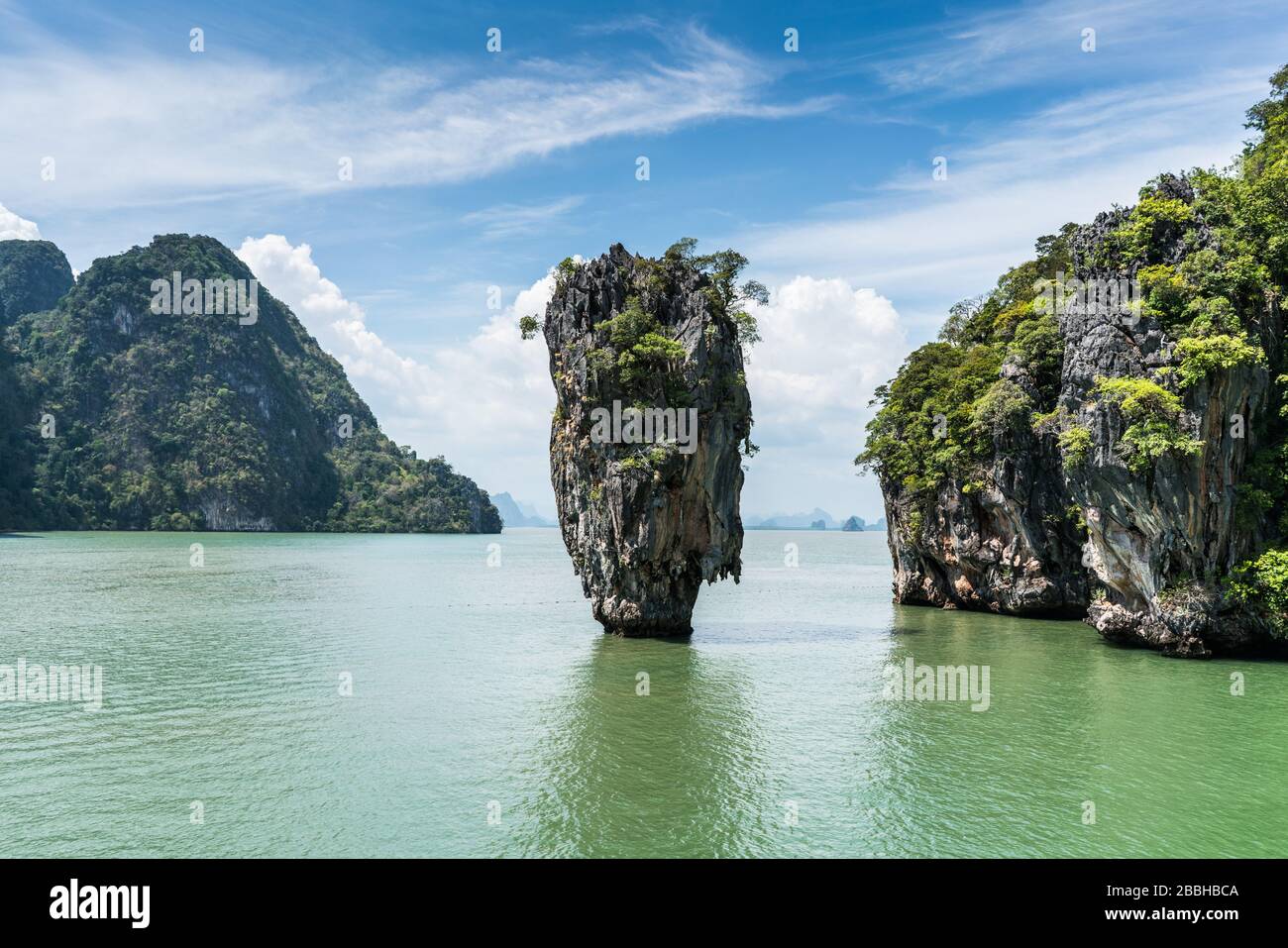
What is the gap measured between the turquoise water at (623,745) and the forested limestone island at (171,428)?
99855mm

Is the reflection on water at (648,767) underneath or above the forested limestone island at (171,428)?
underneath

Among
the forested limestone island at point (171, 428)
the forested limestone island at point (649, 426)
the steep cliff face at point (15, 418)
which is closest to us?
the forested limestone island at point (649, 426)

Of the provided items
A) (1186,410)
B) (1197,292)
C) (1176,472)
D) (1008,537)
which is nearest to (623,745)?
(1176,472)

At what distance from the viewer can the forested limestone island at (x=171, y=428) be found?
11881 centimetres

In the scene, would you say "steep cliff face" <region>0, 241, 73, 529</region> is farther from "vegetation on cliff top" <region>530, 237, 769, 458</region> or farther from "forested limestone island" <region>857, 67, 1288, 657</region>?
"forested limestone island" <region>857, 67, 1288, 657</region>

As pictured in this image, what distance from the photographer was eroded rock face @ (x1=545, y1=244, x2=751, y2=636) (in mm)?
29047

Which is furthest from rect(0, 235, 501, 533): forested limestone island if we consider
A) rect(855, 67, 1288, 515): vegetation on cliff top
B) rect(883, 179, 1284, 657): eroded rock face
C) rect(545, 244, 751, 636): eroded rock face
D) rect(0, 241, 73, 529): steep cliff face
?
rect(883, 179, 1284, 657): eroded rock face

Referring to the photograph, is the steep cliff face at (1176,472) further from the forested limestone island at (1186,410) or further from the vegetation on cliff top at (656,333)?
the vegetation on cliff top at (656,333)

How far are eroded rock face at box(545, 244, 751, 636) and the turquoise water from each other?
2814 mm

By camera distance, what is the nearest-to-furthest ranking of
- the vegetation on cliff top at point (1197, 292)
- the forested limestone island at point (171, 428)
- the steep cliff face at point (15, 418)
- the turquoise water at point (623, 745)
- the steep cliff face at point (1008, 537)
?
the turquoise water at point (623, 745) < the vegetation on cliff top at point (1197, 292) < the steep cliff face at point (1008, 537) < the steep cliff face at point (15, 418) < the forested limestone island at point (171, 428)

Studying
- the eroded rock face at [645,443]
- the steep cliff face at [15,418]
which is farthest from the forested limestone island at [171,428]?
the eroded rock face at [645,443]

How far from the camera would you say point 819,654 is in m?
28.5
